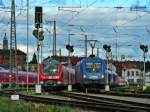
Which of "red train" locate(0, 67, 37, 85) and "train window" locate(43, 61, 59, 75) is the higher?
"train window" locate(43, 61, 59, 75)

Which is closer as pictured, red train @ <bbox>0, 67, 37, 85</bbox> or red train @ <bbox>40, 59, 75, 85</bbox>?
red train @ <bbox>40, 59, 75, 85</bbox>

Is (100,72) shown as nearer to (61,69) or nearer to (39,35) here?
(61,69)

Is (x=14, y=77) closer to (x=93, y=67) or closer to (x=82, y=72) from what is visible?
(x=82, y=72)

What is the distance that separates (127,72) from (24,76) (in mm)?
91370

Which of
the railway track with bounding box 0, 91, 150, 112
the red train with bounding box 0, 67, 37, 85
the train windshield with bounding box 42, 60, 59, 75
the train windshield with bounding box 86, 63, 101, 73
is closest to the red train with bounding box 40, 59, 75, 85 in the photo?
the train windshield with bounding box 42, 60, 59, 75

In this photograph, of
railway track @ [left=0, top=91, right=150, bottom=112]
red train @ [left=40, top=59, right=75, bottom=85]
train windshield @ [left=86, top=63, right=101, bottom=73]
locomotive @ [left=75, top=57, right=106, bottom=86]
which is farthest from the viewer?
train windshield @ [left=86, top=63, right=101, bottom=73]

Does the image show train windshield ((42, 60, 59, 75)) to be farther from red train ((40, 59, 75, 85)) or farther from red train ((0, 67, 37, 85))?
red train ((0, 67, 37, 85))

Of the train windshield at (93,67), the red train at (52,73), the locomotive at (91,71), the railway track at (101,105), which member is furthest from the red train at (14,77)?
the railway track at (101,105)

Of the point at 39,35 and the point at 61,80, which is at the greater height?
the point at 39,35

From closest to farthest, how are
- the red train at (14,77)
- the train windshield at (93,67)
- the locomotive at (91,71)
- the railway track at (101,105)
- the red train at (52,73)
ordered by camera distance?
the railway track at (101,105) < the red train at (52,73) < the locomotive at (91,71) < the train windshield at (93,67) < the red train at (14,77)

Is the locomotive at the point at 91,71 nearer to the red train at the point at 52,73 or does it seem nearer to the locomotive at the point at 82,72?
the locomotive at the point at 82,72

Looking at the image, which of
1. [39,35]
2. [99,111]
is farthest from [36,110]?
[39,35]

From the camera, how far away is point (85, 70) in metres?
55.5

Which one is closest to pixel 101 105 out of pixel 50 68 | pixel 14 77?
pixel 50 68
